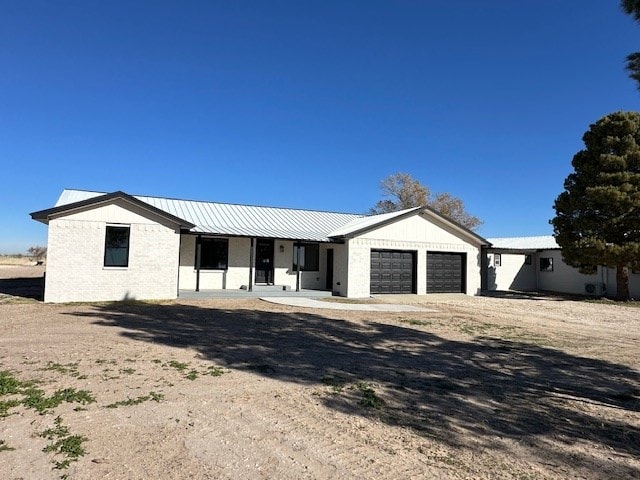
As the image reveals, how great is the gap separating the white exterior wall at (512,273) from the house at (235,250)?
4.34 m

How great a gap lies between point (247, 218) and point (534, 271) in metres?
19.4

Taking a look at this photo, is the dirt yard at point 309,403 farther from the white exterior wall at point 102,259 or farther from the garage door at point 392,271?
the garage door at point 392,271

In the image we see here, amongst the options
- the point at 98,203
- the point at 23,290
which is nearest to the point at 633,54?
the point at 98,203

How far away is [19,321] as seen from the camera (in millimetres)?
11078

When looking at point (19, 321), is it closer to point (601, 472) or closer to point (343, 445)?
point (343, 445)

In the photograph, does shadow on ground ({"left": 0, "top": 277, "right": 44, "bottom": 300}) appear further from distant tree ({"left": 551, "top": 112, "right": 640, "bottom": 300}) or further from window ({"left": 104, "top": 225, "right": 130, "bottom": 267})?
distant tree ({"left": 551, "top": 112, "right": 640, "bottom": 300})

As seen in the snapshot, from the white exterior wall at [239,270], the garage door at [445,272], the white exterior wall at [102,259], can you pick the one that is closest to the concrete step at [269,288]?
the white exterior wall at [239,270]

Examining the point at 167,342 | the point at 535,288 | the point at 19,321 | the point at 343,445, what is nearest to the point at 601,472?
the point at 343,445

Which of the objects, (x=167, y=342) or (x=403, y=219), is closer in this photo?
(x=167, y=342)

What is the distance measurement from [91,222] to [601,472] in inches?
652

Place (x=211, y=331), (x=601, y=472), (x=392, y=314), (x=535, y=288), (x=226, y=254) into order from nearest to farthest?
(x=601, y=472) → (x=211, y=331) → (x=392, y=314) → (x=226, y=254) → (x=535, y=288)

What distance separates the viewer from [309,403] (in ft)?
18.1

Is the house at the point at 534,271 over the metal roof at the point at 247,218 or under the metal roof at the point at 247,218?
under

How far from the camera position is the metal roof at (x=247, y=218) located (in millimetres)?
20234
